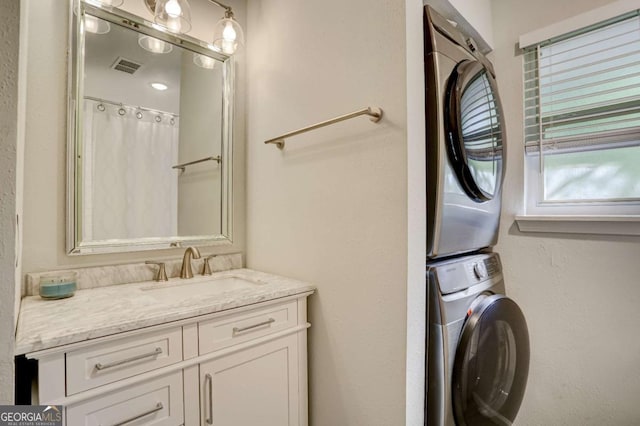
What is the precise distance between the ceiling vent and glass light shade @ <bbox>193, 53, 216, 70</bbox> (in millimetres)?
306

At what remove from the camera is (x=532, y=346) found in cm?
149

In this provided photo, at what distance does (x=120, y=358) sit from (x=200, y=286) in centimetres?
Result: 61

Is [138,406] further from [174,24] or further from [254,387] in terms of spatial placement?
[174,24]

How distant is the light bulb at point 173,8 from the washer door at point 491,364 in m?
1.80

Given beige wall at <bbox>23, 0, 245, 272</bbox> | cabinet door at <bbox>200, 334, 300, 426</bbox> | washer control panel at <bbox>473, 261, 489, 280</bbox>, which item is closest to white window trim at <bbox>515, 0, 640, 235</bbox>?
washer control panel at <bbox>473, 261, 489, 280</bbox>

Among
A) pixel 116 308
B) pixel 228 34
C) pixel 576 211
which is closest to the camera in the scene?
pixel 116 308

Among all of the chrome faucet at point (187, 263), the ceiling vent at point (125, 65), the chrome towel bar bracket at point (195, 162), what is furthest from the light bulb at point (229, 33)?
the chrome faucet at point (187, 263)

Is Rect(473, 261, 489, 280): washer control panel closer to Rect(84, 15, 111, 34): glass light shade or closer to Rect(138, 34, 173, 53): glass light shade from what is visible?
Rect(138, 34, 173, 53): glass light shade

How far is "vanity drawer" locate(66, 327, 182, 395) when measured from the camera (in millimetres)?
834

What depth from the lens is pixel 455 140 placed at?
1131mm

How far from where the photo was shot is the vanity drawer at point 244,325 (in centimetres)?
107

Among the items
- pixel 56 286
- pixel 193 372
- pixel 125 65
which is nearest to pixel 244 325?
pixel 193 372

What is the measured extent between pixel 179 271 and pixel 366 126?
1180mm

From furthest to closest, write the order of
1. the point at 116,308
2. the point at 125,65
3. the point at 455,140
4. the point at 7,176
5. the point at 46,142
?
the point at 125,65
the point at 46,142
the point at 455,140
the point at 116,308
the point at 7,176
